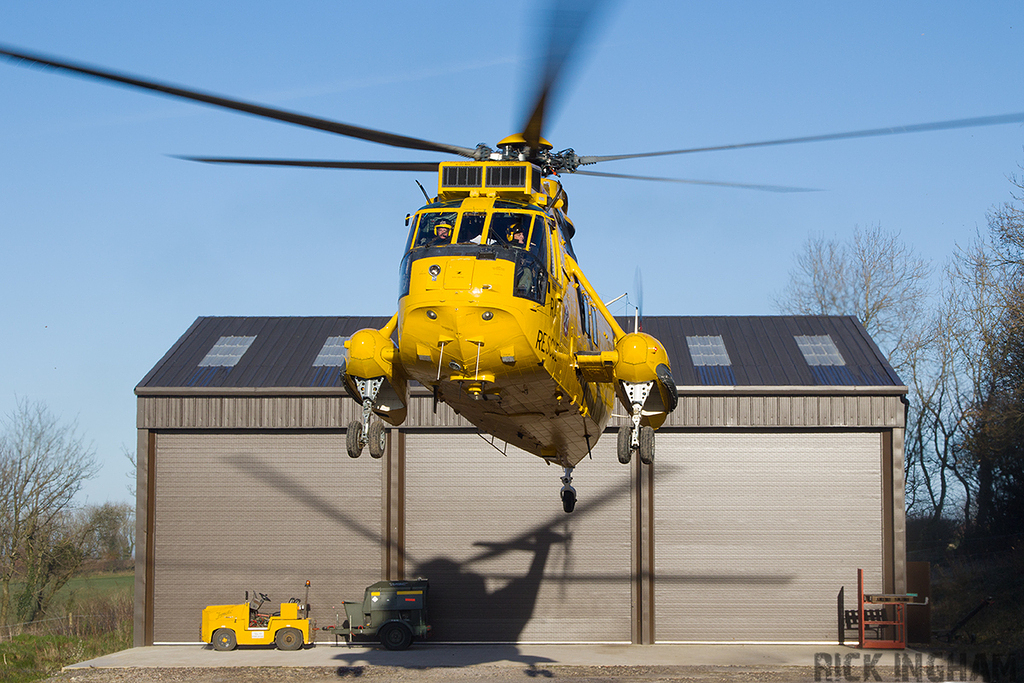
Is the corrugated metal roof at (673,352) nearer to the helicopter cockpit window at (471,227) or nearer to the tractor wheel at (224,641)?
the tractor wheel at (224,641)

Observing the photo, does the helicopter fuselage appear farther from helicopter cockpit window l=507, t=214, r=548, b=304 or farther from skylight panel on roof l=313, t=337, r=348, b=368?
skylight panel on roof l=313, t=337, r=348, b=368

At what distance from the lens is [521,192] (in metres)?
12.7

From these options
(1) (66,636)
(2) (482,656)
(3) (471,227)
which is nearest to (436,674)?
(2) (482,656)

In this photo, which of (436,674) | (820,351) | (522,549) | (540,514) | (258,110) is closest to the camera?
(258,110)

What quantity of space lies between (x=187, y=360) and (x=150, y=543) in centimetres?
545

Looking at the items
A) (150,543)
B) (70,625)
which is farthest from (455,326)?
(70,625)

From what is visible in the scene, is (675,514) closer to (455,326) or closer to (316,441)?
(316,441)

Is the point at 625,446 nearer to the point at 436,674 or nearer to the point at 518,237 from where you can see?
the point at 518,237

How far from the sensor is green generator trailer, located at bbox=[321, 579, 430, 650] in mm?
24516

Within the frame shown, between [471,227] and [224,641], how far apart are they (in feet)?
57.1

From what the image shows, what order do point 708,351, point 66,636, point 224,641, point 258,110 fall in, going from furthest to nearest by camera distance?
point 66,636 < point 708,351 < point 224,641 < point 258,110

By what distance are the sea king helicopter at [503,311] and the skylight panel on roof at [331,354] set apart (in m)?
13.5

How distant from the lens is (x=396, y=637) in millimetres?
24672

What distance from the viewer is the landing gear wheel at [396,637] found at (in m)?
24.6
